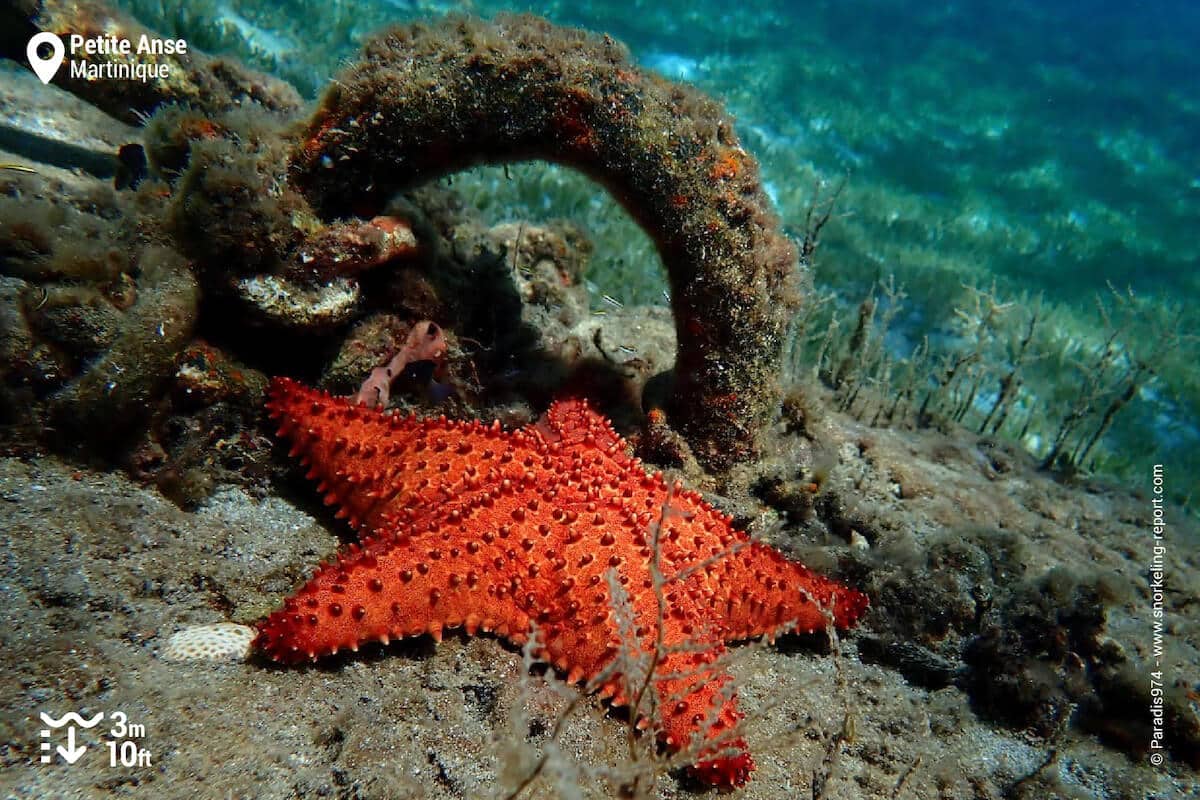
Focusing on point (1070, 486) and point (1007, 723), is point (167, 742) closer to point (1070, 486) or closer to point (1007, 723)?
point (1007, 723)

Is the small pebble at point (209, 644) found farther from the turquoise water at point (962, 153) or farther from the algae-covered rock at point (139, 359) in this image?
the turquoise water at point (962, 153)

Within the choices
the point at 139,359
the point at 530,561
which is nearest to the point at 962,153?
the point at 530,561

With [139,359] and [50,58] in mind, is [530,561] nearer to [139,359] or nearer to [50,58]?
[139,359]

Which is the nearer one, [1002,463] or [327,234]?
[327,234]

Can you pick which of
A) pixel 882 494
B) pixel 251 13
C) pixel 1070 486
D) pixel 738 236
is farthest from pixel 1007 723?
pixel 251 13

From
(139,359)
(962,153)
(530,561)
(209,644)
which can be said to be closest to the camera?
(209,644)

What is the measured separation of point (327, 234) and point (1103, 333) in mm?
13142

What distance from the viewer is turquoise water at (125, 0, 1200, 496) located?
9539 millimetres

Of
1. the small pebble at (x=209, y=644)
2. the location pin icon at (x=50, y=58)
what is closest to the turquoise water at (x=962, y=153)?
the location pin icon at (x=50, y=58)

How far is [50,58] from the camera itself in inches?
199

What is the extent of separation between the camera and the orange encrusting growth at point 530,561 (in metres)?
2.44

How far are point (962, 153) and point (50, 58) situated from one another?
2123 centimetres

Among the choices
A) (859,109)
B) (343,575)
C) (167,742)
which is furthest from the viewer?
(859,109)

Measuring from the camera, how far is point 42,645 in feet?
7.41
